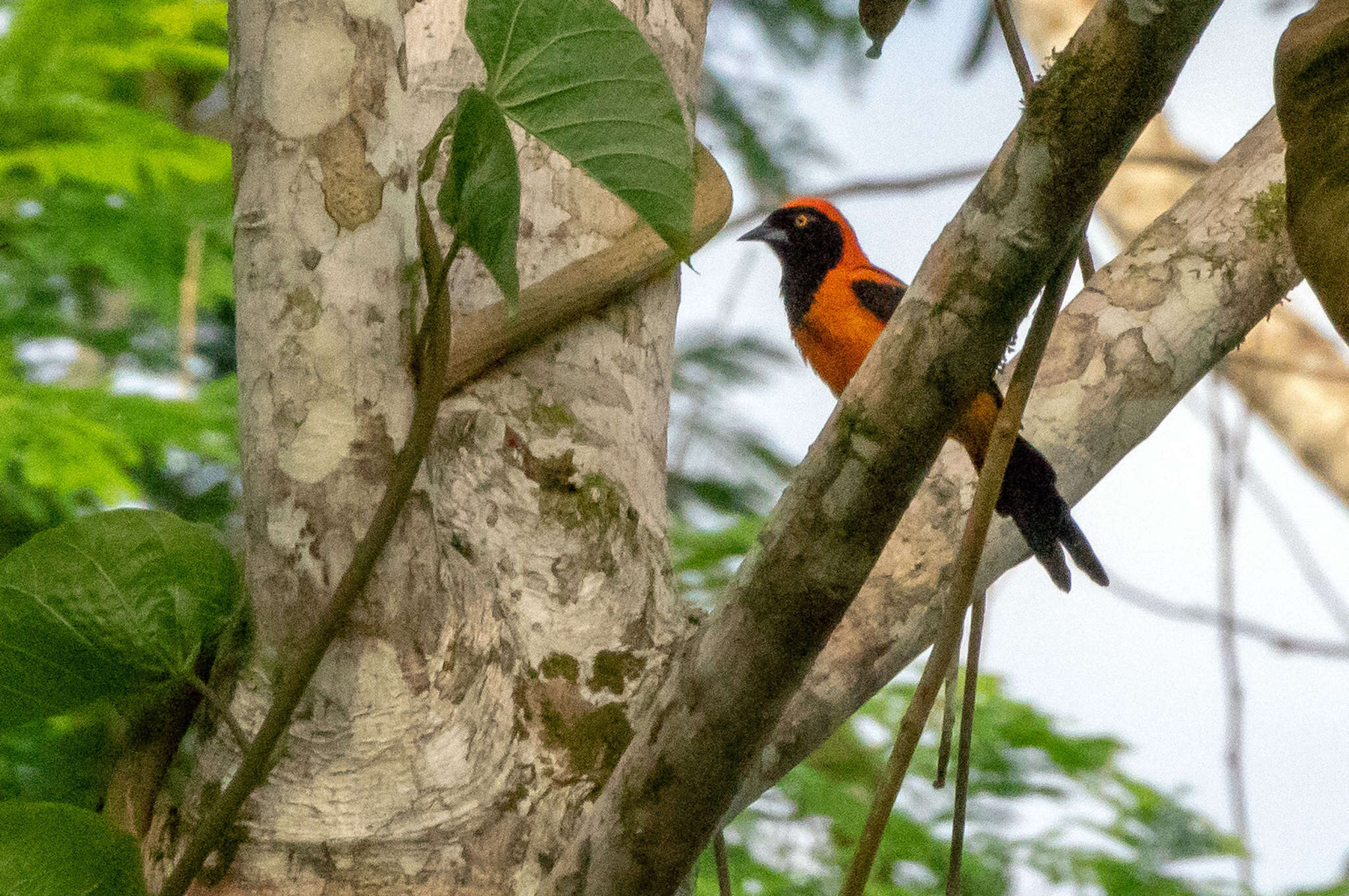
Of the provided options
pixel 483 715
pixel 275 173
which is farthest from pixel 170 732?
pixel 275 173

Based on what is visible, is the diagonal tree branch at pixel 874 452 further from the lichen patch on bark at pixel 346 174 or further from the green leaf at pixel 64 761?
the green leaf at pixel 64 761

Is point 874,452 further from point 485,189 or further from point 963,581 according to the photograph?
point 485,189

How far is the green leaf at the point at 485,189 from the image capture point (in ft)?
3.40

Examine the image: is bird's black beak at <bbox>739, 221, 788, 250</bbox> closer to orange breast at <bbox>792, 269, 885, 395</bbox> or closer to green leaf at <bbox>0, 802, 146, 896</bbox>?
orange breast at <bbox>792, 269, 885, 395</bbox>

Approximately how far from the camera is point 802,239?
Answer: 338cm

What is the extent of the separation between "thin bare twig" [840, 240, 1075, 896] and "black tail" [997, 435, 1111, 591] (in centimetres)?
59

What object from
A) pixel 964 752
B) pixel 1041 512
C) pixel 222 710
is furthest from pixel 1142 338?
pixel 222 710

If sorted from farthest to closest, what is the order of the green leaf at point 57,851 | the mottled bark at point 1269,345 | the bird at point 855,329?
1. the mottled bark at point 1269,345
2. the bird at point 855,329
3. the green leaf at point 57,851

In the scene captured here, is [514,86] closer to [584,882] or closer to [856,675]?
[584,882]

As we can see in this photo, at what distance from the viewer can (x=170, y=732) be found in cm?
129

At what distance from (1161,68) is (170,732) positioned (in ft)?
3.74

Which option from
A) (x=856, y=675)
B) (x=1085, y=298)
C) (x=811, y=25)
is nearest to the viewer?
(x=856, y=675)

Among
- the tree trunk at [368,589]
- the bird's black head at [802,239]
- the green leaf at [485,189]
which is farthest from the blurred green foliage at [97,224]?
the green leaf at [485,189]

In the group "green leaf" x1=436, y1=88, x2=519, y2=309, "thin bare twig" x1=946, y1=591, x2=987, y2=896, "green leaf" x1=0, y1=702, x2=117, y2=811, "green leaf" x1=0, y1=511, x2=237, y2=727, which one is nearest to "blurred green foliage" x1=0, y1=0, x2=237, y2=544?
"green leaf" x1=0, y1=702, x2=117, y2=811
